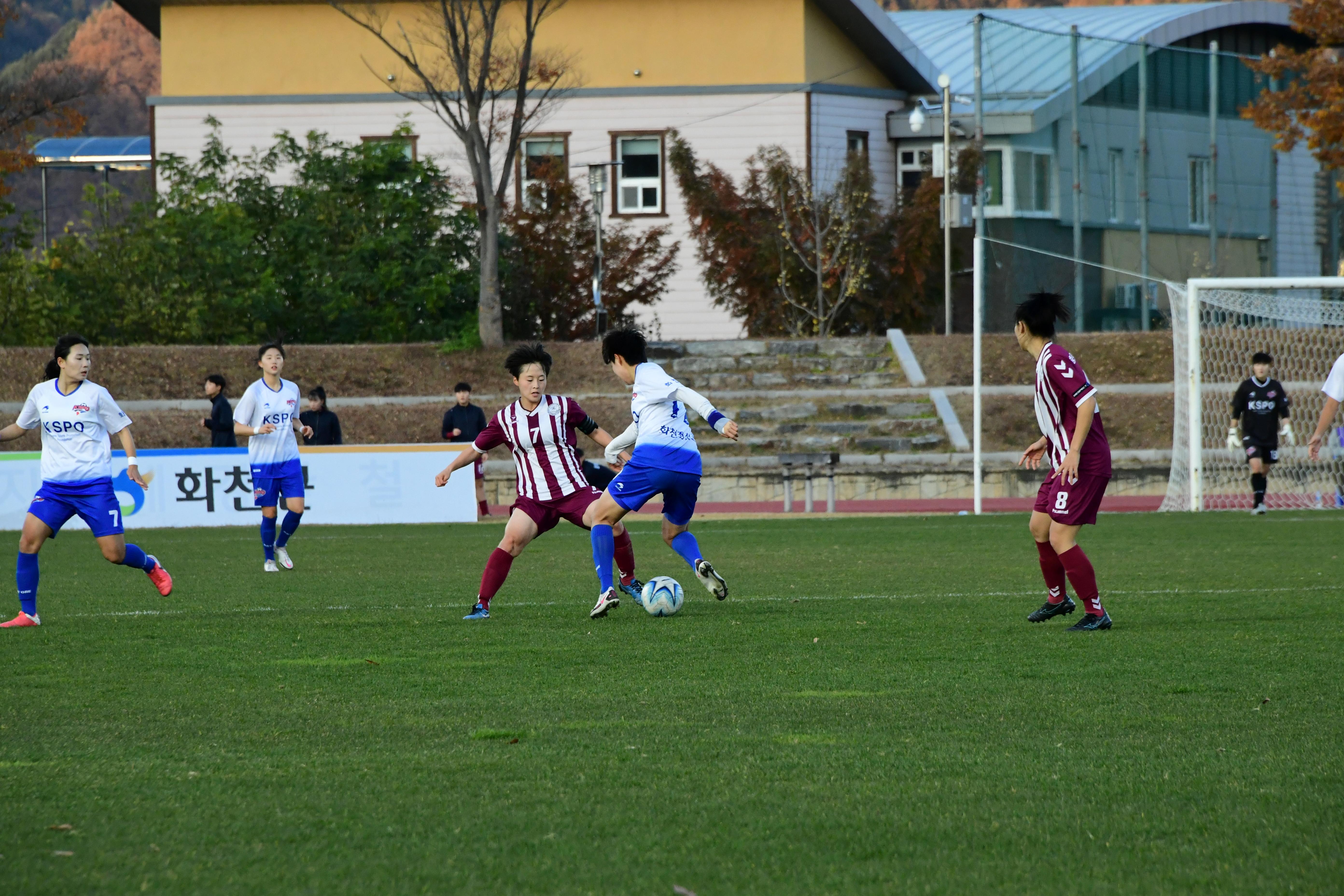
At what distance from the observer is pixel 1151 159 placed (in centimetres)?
3762

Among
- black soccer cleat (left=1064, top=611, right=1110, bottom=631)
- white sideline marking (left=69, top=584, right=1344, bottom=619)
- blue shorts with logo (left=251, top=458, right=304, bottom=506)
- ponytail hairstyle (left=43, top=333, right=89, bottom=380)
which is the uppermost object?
ponytail hairstyle (left=43, top=333, right=89, bottom=380)

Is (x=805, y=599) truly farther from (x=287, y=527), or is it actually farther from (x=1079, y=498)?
(x=287, y=527)

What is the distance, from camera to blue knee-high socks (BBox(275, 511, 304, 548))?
562 inches

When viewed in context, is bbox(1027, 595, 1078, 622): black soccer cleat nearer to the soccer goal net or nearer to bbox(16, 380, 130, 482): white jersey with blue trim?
bbox(16, 380, 130, 482): white jersey with blue trim

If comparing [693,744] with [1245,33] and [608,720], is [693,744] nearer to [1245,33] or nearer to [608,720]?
[608,720]

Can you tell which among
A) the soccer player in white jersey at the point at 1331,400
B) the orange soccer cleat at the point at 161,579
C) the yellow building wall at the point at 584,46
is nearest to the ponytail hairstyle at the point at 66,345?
the orange soccer cleat at the point at 161,579

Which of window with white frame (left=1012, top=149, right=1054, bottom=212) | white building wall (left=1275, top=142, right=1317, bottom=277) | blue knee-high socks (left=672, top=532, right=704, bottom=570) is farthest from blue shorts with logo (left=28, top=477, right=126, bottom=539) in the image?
white building wall (left=1275, top=142, right=1317, bottom=277)

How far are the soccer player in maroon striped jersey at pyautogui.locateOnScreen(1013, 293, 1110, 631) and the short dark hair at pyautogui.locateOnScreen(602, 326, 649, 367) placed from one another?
2.33 metres

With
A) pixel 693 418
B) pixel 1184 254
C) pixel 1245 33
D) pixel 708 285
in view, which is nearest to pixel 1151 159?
pixel 1184 254

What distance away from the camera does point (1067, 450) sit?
8.56m

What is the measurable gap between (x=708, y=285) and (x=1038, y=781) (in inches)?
1130

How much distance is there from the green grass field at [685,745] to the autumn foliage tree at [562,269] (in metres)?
22.1

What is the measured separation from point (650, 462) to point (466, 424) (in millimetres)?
12052

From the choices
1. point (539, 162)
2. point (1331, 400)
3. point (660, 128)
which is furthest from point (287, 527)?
point (660, 128)
